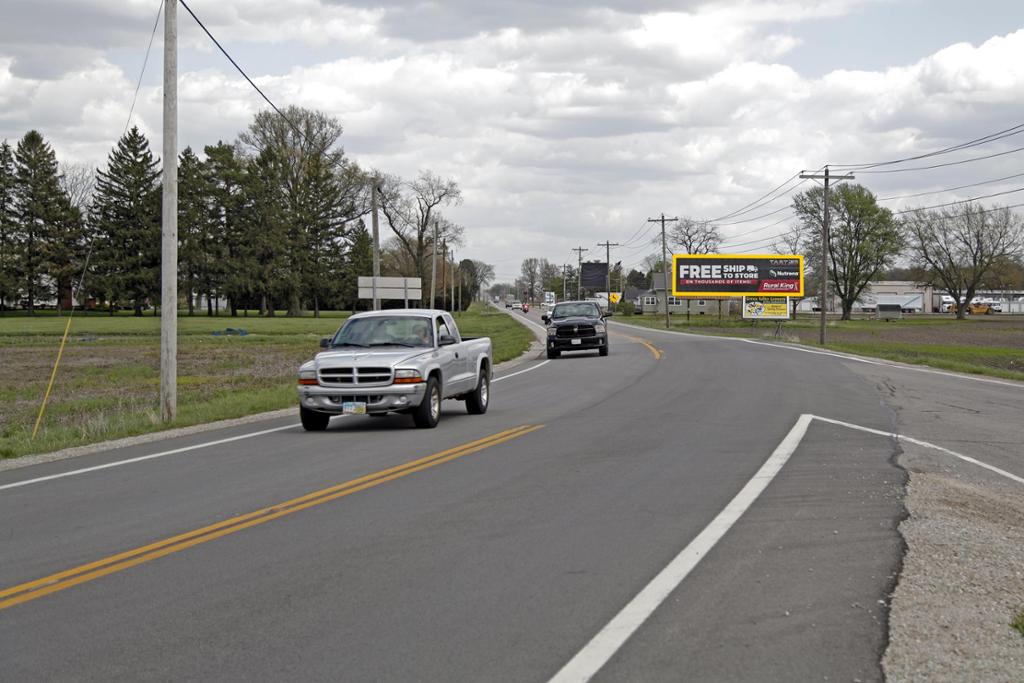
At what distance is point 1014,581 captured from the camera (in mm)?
6516

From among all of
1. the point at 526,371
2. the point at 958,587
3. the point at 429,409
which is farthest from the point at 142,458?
the point at 526,371

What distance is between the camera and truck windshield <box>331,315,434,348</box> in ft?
51.3

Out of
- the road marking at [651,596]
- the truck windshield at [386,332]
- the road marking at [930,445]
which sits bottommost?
the road marking at [930,445]

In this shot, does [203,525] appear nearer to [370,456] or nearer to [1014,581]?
[370,456]

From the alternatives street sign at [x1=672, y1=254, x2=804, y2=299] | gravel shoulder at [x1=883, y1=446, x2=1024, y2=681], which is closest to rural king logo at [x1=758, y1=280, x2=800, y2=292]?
street sign at [x1=672, y1=254, x2=804, y2=299]

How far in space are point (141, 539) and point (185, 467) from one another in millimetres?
3938

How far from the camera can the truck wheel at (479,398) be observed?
1722 cm

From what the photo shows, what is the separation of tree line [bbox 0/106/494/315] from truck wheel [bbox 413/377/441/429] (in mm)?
66622

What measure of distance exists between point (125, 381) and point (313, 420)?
14955 mm

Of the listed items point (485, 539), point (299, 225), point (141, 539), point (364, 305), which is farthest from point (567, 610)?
point (364, 305)

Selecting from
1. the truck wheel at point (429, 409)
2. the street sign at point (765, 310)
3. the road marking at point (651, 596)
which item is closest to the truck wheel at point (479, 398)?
the truck wheel at point (429, 409)

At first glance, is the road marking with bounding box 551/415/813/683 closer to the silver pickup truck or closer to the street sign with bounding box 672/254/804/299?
the silver pickup truck

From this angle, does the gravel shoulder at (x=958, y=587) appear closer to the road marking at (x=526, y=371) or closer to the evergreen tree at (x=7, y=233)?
the road marking at (x=526, y=371)

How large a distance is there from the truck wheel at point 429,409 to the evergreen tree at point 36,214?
78167 mm
